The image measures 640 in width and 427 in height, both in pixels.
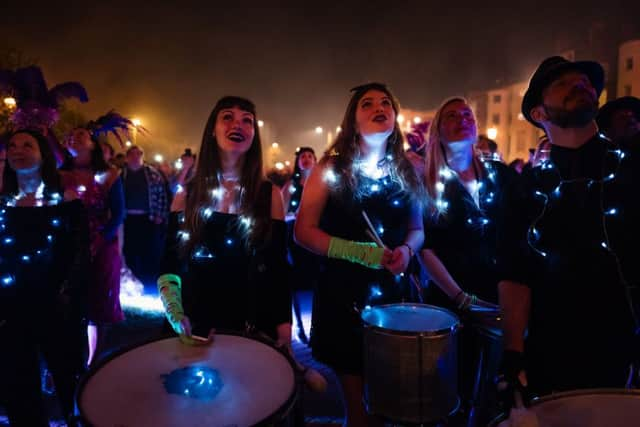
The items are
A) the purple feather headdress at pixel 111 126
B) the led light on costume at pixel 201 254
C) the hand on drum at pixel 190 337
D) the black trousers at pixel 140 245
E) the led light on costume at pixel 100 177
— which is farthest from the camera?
the black trousers at pixel 140 245

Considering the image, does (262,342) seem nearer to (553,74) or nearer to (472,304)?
(472,304)

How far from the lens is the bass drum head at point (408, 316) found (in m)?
2.22

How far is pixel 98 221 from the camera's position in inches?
176

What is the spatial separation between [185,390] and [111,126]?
437 cm

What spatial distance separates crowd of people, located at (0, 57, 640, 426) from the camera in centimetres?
189

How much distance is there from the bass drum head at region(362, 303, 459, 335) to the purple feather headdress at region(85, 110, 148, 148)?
3.76m

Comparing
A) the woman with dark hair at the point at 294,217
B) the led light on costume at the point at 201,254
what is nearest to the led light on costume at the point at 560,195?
the led light on costume at the point at 201,254

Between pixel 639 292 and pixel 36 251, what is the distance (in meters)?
3.46

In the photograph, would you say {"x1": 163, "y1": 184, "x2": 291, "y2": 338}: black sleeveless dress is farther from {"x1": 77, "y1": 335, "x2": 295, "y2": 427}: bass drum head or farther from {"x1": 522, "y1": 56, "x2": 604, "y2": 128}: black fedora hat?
{"x1": 522, "y1": 56, "x2": 604, "y2": 128}: black fedora hat

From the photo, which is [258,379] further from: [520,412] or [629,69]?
[629,69]

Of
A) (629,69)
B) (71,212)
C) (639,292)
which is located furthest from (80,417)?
(629,69)

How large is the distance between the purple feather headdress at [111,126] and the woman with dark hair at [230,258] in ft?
9.41

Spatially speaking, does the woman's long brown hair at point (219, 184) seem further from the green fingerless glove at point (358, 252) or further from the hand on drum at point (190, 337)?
the hand on drum at point (190, 337)

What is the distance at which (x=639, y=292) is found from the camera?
182cm
